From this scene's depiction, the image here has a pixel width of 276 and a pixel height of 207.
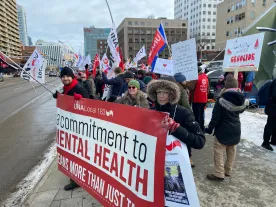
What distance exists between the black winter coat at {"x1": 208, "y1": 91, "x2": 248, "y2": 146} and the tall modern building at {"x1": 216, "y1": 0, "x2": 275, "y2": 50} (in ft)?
172

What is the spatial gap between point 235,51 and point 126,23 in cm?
10965

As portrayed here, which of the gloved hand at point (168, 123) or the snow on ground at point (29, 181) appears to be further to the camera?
the snow on ground at point (29, 181)

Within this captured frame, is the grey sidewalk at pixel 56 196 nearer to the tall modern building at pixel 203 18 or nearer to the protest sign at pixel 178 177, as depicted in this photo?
the protest sign at pixel 178 177

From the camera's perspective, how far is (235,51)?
4.48 metres

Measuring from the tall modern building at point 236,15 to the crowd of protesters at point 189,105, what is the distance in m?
50.7

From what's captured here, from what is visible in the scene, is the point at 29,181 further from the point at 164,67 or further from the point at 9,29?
the point at 9,29

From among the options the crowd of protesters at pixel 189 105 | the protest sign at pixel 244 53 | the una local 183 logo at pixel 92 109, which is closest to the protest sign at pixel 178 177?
the crowd of protesters at pixel 189 105

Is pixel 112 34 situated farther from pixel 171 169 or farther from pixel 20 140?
pixel 171 169

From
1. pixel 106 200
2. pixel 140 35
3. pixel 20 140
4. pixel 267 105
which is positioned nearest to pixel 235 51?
pixel 267 105

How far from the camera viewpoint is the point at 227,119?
135 inches

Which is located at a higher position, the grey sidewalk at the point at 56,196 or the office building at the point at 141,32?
the office building at the point at 141,32

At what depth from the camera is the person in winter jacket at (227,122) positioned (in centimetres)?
331

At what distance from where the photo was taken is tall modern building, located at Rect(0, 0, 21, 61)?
A: 105 m

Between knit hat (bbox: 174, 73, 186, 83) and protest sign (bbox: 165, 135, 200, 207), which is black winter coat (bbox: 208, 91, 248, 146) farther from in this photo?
protest sign (bbox: 165, 135, 200, 207)
